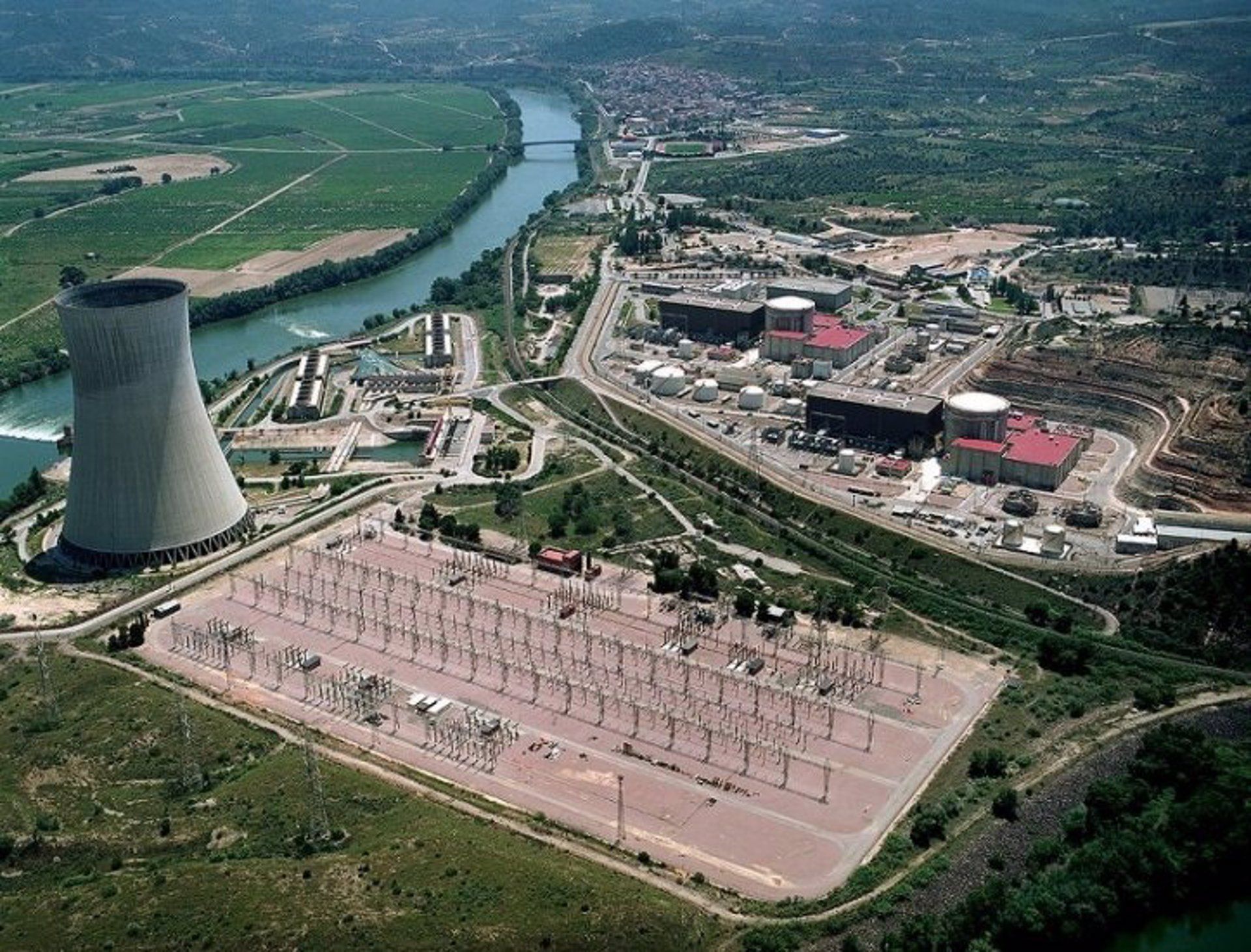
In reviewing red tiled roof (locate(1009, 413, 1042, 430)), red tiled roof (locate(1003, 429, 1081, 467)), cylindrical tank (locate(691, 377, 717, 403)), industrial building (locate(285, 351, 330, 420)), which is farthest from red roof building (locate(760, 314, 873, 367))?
industrial building (locate(285, 351, 330, 420))

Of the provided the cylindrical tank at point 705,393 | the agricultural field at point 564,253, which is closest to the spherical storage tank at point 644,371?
the cylindrical tank at point 705,393

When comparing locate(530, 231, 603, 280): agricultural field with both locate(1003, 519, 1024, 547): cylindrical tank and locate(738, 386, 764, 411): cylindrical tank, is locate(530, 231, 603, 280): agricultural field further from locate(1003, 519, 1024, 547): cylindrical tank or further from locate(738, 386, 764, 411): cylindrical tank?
locate(1003, 519, 1024, 547): cylindrical tank

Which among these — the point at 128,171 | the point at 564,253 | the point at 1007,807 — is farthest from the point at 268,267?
the point at 1007,807

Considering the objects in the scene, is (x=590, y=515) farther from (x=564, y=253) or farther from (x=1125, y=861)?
(x=564, y=253)

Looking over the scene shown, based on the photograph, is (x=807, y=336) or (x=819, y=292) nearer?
(x=807, y=336)

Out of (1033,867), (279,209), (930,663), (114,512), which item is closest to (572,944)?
(1033,867)
